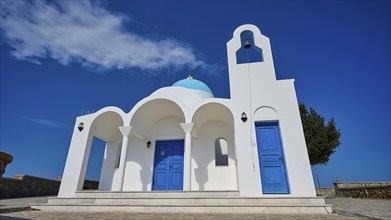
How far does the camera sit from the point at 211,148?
955cm

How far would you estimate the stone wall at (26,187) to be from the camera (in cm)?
930

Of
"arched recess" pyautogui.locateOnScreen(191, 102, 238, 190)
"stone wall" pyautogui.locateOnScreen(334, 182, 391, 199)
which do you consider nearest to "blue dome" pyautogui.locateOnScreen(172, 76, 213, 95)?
"arched recess" pyautogui.locateOnScreen(191, 102, 238, 190)

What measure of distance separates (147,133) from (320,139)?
10.9m

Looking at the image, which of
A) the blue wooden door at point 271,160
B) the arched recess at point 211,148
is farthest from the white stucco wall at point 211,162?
the blue wooden door at point 271,160

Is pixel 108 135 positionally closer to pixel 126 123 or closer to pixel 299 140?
pixel 126 123

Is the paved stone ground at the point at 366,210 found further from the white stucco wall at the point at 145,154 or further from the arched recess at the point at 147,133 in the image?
the white stucco wall at the point at 145,154

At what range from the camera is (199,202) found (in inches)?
241

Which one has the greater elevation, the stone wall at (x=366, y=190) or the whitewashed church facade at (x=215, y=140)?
the whitewashed church facade at (x=215, y=140)

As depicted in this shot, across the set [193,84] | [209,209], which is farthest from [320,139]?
[209,209]

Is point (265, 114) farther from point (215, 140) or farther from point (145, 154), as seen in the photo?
point (145, 154)

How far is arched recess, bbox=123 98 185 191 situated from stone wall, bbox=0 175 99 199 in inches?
211

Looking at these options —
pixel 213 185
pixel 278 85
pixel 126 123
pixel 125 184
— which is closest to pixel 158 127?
pixel 126 123

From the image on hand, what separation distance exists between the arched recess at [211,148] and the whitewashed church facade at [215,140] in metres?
0.04

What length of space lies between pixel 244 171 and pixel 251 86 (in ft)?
11.0
